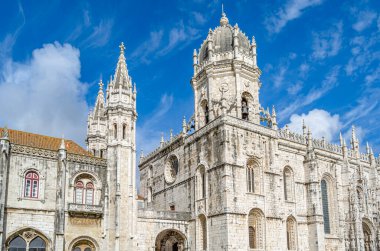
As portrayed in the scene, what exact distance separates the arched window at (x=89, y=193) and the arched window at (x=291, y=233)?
16179mm

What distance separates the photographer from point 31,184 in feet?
96.2

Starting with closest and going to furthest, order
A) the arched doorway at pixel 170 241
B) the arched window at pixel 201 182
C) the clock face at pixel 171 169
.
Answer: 1. the arched doorway at pixel 170 241
2. the arched window at pixel 201 182
3. the clock face at pixel 171 169

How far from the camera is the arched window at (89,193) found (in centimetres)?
3136

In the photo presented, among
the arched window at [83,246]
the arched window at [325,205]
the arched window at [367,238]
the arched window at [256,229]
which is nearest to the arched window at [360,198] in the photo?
the arched window at [367,238]

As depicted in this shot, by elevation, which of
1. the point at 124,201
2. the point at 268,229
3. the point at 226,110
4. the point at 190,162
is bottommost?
the point at 268,229

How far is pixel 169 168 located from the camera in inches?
1623

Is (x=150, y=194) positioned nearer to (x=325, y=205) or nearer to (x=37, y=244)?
(x=37, y=244)

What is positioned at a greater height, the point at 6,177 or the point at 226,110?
the point at 226,110

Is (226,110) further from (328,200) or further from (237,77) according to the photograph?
(328,200)

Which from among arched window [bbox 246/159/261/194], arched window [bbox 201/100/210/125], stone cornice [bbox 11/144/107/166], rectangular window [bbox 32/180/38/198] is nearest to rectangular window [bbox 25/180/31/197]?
rectangular window [bbox 32/180/38/198]

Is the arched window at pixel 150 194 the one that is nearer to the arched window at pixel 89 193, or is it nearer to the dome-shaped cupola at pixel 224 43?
the arched window at pixel 89 193

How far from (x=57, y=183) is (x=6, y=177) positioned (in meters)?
3.27

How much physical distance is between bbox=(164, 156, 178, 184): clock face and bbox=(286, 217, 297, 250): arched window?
1078 centimetres

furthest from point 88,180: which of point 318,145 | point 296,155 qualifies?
point 318,145
